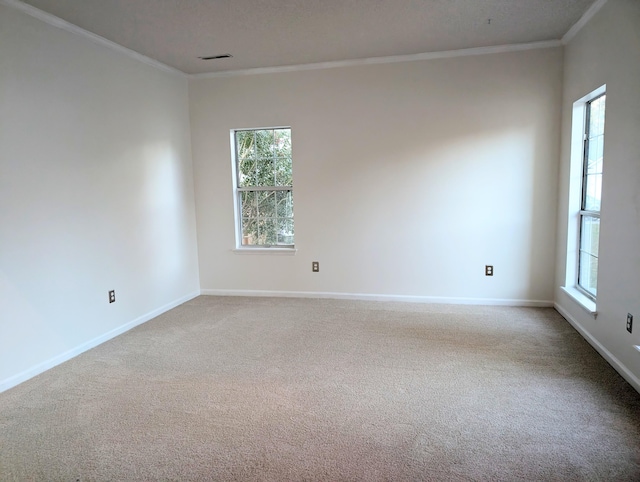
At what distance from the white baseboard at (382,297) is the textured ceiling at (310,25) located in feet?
8.13

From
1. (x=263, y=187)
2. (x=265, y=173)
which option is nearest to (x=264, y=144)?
(x=265, y=173)

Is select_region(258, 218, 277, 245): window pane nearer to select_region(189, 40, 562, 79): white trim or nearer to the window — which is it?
the window

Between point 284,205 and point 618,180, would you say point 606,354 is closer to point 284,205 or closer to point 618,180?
point 618,180

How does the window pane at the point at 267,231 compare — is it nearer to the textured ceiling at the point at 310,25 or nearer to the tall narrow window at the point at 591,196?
the textured ceiling at the point at 310,25

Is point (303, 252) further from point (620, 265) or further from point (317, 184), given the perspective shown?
point (620, 265)

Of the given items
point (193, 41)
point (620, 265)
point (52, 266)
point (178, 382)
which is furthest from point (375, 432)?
point (193, 41)

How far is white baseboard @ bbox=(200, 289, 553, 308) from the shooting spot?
4.26m

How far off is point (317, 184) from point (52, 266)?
2586mm

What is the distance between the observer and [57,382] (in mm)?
2781

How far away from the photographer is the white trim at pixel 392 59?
3.94m

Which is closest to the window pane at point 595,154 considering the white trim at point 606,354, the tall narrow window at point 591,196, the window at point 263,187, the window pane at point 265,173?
the tall narrow window at point 591,196

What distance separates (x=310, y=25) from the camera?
3340 millimetres

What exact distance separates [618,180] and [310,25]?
8.13ft

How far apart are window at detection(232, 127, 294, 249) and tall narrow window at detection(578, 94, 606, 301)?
2827mm
